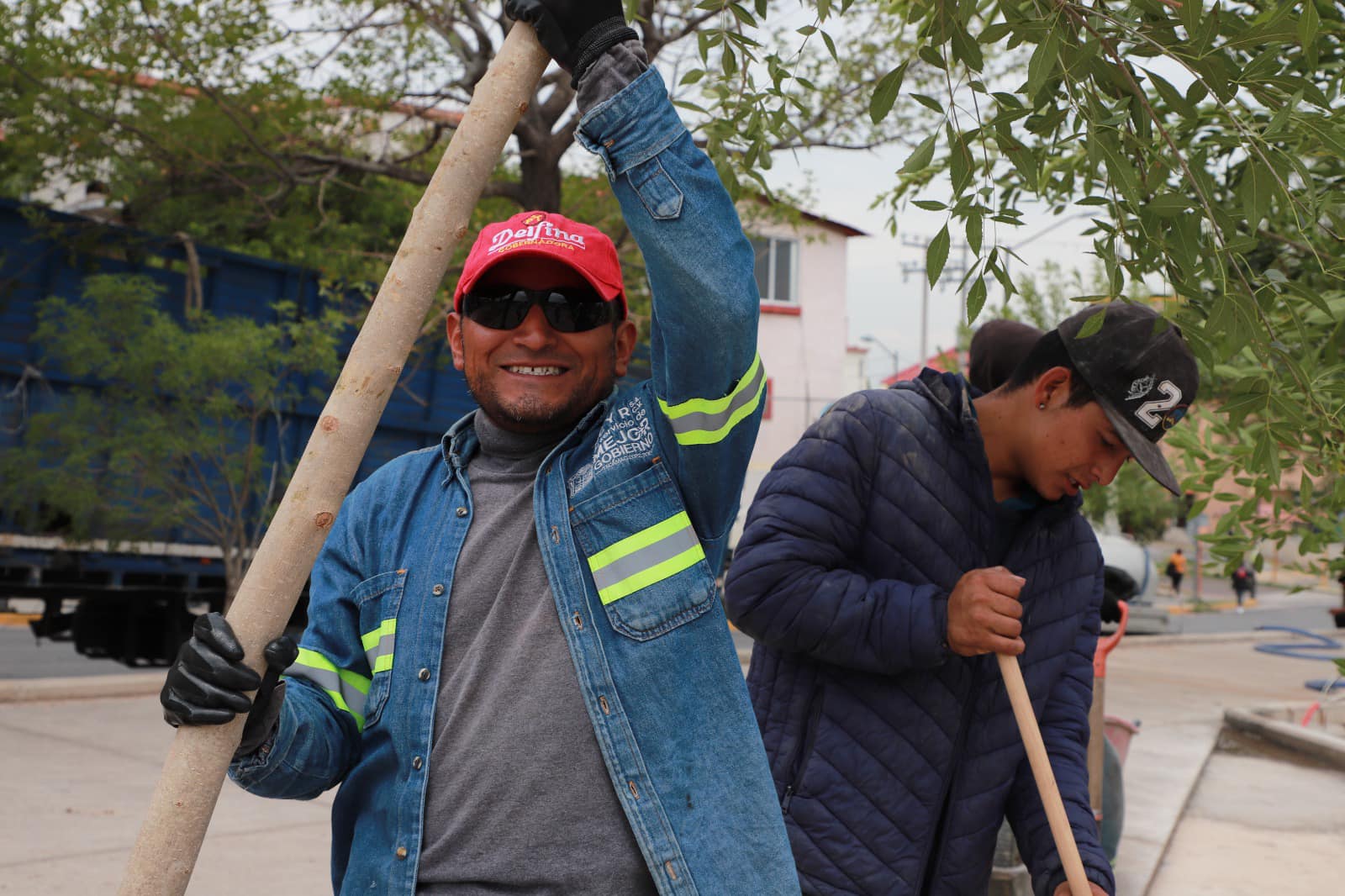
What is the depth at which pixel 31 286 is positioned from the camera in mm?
9289

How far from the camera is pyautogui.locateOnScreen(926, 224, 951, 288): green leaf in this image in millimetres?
1829

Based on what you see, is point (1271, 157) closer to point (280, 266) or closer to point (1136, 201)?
point (1136, 201)

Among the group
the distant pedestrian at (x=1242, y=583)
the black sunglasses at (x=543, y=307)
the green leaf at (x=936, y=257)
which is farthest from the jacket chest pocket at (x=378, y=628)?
the distant pedestrian at (x=1242, y=583)

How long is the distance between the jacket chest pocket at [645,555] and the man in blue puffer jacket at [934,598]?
0.61 meters

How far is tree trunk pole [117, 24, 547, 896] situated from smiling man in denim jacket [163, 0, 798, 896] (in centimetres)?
5

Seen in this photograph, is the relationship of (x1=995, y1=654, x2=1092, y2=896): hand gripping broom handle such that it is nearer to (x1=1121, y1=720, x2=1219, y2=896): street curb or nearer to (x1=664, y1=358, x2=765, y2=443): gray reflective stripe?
(x1=664, y1=358, x2=765, y2=443): gray reflective stripe

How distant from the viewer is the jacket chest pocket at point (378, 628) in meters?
1.88

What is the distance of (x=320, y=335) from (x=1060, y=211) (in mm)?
7580

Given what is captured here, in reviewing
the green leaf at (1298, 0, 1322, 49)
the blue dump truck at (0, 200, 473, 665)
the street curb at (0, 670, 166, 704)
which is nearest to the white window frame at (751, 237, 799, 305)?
the blue dump truck at (0, 200, 473, 665)

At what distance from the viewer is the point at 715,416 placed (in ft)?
5.76

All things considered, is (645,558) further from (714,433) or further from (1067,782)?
(1067,782)

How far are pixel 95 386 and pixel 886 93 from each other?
8.65 metres

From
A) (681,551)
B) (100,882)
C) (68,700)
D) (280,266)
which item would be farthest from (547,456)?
(280,266)

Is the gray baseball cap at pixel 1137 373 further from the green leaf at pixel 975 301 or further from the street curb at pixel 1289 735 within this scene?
the street curb at pixel 1289 735
